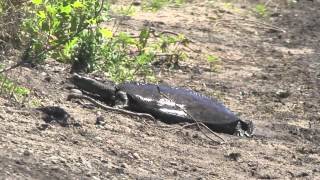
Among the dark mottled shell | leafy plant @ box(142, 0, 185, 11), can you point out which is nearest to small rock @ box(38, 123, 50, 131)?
the dark mottled shell

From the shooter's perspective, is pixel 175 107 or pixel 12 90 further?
pixel 175 107

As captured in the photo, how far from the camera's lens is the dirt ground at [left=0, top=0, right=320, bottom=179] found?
4.26 meters

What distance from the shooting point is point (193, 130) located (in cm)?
572

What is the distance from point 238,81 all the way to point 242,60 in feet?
3.16

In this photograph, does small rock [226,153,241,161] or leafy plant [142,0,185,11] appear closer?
small rock [226,153,241,161]

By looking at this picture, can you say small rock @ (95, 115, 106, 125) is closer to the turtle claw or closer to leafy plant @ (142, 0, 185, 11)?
the turtle claw

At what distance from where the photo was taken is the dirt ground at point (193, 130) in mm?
4257

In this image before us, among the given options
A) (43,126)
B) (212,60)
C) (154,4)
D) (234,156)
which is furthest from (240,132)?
(154,4)

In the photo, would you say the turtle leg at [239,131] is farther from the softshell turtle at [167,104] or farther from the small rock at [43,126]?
the small rock at [43,126]

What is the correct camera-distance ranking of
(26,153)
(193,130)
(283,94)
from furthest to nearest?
(283,94)
(193,130)
(26,153)

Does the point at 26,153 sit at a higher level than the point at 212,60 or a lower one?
higher

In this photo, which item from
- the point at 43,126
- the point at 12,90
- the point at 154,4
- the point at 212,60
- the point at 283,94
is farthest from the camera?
the point at 154,4

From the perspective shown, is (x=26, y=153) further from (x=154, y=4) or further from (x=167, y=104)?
(x=154, y=4)

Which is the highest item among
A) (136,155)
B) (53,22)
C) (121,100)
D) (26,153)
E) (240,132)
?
(53,22)
